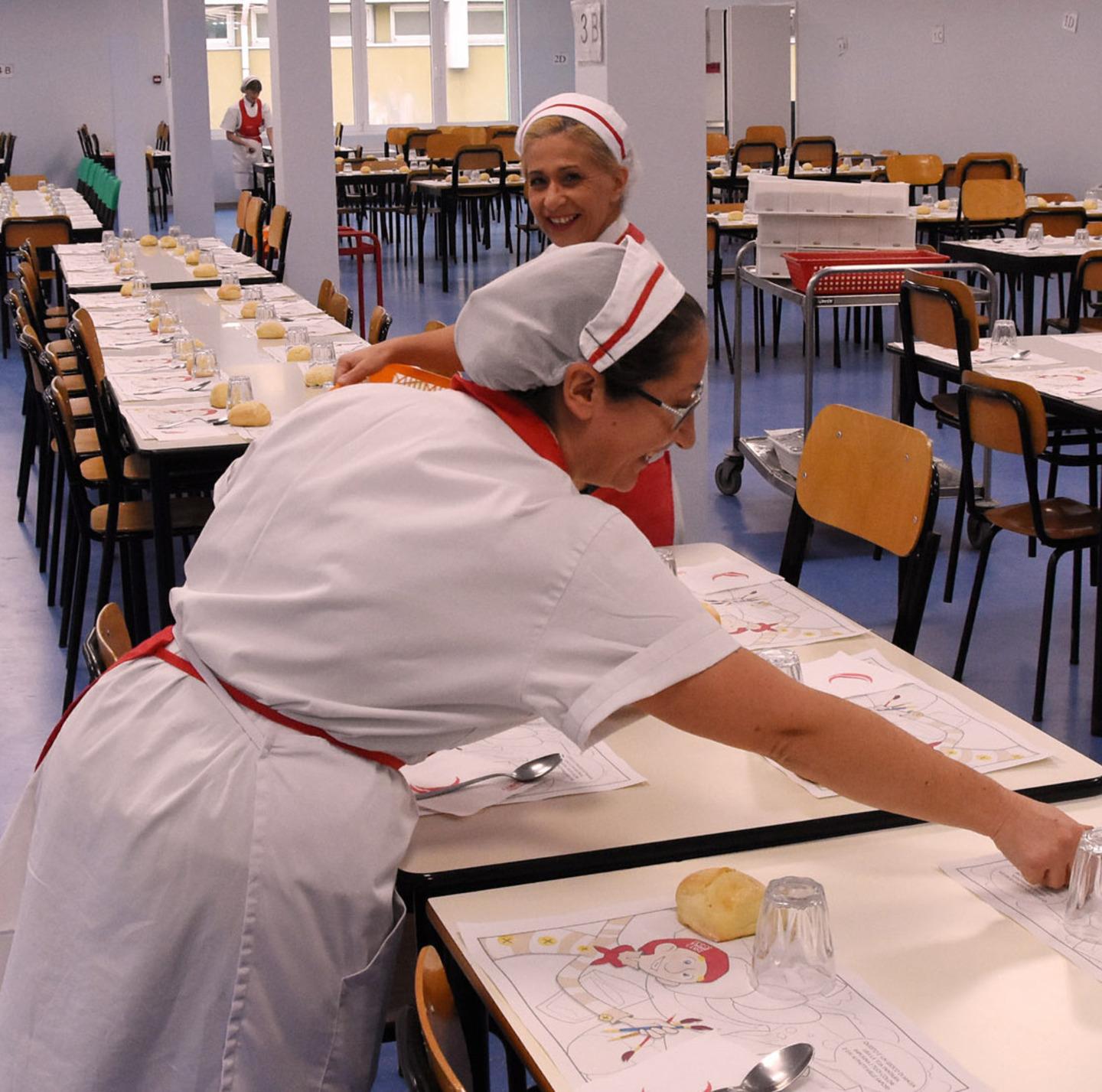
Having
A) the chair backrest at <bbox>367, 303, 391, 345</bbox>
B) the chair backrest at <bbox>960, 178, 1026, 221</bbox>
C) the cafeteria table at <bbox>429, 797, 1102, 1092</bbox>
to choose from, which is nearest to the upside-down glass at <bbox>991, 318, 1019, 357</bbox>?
the chair backrest at <bbox>367, 303, 391, 345</bbox>

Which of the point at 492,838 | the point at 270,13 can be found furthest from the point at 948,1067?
the point at 270,13

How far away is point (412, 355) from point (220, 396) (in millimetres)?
1726

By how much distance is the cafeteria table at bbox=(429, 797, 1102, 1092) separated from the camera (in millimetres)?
1279

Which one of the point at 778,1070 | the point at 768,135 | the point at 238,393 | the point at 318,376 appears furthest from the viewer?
the point at 768,135

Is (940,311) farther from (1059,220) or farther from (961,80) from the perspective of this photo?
(961,80)

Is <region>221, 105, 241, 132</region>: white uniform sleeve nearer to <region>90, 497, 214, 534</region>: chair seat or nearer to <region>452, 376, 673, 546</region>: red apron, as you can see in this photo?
<region>90, 497, 214, 534</region>: chair seat

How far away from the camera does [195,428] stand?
153 inches

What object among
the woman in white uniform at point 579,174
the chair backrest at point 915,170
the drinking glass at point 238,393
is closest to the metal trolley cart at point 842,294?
the drinking glass at point 238,393

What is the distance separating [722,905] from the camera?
146cm

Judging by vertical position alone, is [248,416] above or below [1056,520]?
above

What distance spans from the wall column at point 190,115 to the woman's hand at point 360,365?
9.43m

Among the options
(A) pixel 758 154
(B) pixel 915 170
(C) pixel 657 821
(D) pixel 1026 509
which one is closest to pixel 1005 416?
(D) pixel 1026 509

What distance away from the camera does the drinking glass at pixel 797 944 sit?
1372 mm

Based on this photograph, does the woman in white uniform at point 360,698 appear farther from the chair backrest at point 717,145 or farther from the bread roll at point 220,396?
the chair backrest at point 717,145
